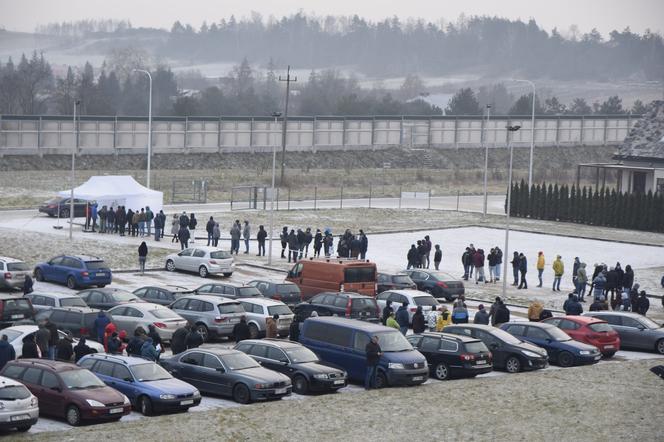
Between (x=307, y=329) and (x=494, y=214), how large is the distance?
47.6m

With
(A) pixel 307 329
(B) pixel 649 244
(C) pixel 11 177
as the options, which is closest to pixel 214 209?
(C) pixel 11 177

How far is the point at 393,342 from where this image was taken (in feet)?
85.1

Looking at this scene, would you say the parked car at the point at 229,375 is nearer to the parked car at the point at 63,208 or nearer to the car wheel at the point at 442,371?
the car wheel at the point at 442,371

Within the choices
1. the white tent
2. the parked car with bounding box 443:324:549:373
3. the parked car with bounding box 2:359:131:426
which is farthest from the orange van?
the white tent

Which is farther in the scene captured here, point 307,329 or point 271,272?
point 271,272

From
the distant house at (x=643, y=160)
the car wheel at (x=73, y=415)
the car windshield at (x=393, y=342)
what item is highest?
the distant house at (x=643, y=160)

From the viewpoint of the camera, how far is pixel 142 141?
99.3 meters

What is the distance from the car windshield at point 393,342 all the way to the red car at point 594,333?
630 cm

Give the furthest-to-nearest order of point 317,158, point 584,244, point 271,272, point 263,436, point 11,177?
point 317,158
point 11,177
point 584,244
point 271,272
point 263,436

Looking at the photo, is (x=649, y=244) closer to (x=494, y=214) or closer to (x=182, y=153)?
(x=494, y=214)

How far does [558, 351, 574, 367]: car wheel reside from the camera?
28.8 metres

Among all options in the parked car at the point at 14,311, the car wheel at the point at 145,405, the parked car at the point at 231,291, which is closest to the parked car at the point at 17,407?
the car wheel at the point at 145,405

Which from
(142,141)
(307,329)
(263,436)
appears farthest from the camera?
(142,141)

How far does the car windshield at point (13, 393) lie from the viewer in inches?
785
